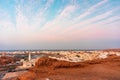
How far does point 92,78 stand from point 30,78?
342 centimetres

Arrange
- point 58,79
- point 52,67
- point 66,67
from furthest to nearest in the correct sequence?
1. point 66,67
2. point 52,67
3. point 58,79

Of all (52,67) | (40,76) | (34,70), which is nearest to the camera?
(40,76)

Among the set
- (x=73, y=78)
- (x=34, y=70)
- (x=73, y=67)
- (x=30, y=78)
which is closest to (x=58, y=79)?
(x=73, y=78)

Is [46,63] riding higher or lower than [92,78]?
higher

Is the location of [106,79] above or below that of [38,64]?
below

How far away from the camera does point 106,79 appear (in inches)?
464

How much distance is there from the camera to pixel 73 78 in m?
11.7

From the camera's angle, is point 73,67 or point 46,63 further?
point 73,67

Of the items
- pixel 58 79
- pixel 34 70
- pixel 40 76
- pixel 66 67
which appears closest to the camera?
pixel 58 79

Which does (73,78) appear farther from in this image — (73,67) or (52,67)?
(73,67)

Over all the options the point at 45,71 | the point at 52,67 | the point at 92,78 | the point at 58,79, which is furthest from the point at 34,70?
the point at 92,78

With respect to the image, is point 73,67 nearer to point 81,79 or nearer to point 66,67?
point 66,67

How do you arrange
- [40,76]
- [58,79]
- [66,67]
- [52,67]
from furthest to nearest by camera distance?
[66,67], [52,67], [40,76], [58,79]

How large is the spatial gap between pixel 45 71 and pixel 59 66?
1.90 m
